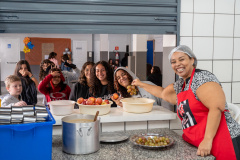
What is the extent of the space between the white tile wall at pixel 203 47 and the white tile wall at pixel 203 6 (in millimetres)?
234

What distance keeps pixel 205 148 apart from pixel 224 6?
133 centimetres

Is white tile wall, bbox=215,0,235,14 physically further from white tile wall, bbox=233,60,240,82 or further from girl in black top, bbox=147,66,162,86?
girl in black top, bbox=147,66,162,86

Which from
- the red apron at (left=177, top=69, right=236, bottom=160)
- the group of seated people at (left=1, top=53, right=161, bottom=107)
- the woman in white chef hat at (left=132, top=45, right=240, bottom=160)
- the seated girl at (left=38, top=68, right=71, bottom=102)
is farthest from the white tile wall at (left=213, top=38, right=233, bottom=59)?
the seated girl at (left=38, top=68, right=71, bottom=102)

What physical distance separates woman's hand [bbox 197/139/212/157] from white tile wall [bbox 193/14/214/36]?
1.02 metres

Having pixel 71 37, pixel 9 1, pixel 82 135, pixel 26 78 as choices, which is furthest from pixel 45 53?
A: pixel 82 135

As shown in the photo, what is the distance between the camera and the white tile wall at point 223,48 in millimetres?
2305

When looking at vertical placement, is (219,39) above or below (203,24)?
below

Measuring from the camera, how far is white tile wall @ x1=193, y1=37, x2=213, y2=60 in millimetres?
2256

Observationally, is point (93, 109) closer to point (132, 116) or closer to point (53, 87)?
point (132, 116)

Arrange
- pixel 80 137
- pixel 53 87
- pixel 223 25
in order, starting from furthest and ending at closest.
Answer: pixel 53 87, pixel 223 25, pixel 80 137

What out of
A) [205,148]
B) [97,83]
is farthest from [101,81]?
[205,148]

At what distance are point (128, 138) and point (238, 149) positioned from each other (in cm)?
71

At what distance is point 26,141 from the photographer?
135cm

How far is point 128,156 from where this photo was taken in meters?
1.56
